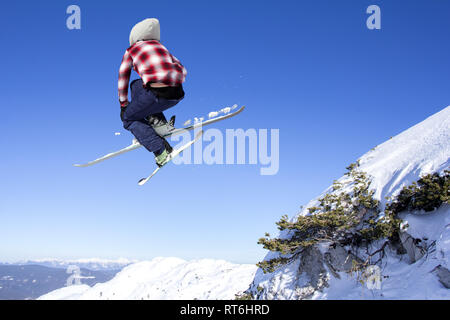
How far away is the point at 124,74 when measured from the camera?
3.87 m

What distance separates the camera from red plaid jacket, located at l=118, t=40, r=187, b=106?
3549 millimetres

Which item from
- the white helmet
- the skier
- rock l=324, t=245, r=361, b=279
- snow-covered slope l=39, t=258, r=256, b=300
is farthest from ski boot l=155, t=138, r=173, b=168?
snow-covered slope l=39, t=258, r=256, b=300

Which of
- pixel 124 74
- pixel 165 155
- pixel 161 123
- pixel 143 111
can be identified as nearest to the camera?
pixel 124 74

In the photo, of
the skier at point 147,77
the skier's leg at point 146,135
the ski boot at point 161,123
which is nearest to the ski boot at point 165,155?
the skier's leg at point 146,135

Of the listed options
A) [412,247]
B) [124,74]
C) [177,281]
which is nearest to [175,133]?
[124,74]

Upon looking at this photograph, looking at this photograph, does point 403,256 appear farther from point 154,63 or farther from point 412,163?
point 154,63

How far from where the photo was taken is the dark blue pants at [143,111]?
12.8 ft

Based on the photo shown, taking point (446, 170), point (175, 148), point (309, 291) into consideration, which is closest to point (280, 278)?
point (309, 291)

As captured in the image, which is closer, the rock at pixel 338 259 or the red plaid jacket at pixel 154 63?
the red plaid jacket at pixel 154 63

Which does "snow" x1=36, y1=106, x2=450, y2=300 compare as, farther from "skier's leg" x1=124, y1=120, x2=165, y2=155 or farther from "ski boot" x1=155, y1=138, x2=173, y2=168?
"skier's leg" x1=124, y1=120, x2=165, y2=155

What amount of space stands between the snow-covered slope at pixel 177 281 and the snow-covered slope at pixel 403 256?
13.3 m

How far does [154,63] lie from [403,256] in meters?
7.24

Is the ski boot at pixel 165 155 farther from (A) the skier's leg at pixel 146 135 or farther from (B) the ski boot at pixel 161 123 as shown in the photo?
(B) the ski boot at pixel 161 123
